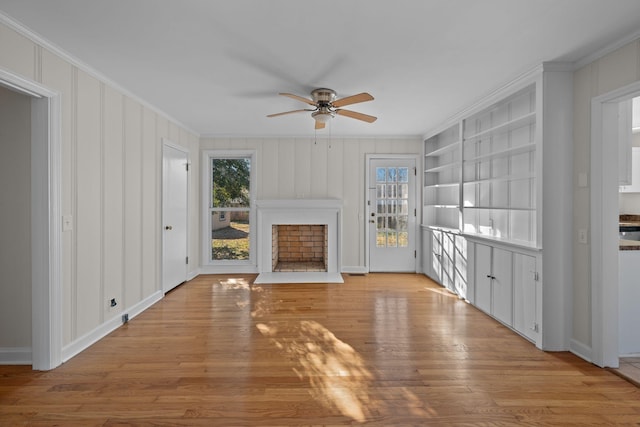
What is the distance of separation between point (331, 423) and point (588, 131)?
9.65ft

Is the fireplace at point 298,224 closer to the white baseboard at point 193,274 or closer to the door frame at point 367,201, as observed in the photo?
the door frame at point 367,201

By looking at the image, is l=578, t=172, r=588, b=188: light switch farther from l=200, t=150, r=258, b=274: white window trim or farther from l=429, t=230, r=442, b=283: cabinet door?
l=200, t=150, r=258, b=274: white window trim

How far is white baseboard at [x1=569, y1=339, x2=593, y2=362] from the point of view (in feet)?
8.22

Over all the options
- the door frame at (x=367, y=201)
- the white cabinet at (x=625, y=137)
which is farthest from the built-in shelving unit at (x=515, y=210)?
the white cabinet at (x=625, y=137)

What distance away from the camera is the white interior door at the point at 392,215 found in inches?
219

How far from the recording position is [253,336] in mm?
2945

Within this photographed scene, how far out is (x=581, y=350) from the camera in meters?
2.58

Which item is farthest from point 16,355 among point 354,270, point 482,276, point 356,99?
point 482,276

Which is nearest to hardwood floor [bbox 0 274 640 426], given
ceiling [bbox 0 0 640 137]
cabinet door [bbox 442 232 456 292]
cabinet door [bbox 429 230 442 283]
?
cabinet door [bbox 442 232 456 292]

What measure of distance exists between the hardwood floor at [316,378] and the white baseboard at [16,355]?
0.09 m

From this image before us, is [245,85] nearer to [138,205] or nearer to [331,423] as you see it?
[138,205]

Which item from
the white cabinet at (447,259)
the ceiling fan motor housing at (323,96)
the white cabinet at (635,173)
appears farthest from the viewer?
the white cabinet at (447,259)

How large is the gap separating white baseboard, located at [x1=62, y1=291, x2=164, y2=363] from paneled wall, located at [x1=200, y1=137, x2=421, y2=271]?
2510 mm

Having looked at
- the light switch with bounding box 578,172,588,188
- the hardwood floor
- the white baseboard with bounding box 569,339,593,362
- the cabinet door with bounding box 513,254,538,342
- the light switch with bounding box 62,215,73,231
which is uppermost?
the light switch with bounding box 578,172,588,188
